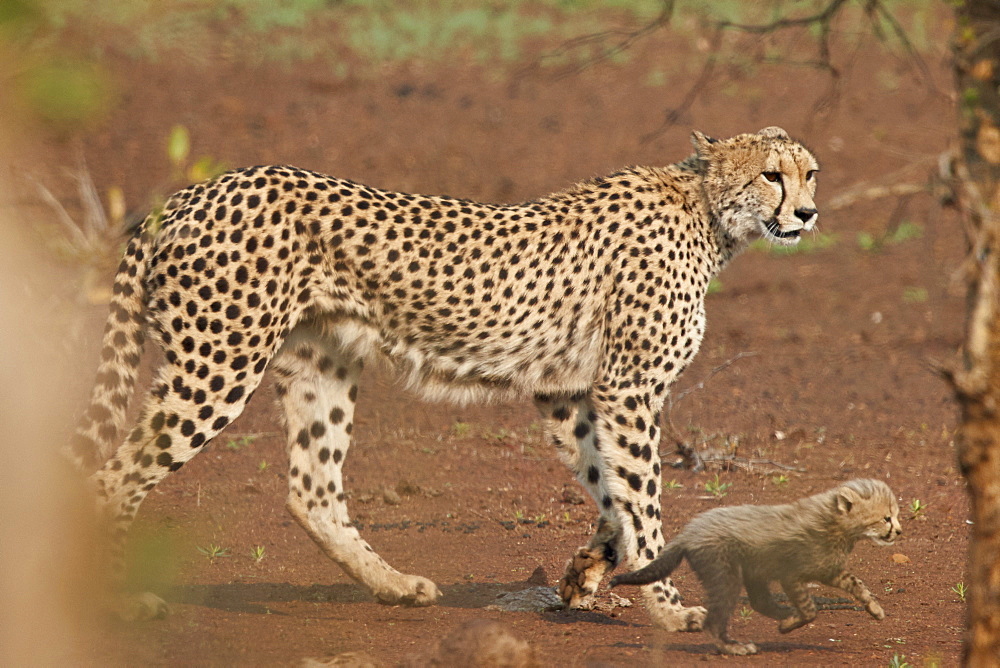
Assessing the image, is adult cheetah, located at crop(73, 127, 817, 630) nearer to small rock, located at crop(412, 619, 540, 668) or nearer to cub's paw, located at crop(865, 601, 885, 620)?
cub's paw, located at crop(865, 601, 885, 620)

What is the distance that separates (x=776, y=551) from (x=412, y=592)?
1.45 m

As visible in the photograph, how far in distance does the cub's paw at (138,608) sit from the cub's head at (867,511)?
2.40 meters

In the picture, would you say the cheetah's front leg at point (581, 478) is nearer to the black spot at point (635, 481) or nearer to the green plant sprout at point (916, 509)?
the black spot at point (635, 481)

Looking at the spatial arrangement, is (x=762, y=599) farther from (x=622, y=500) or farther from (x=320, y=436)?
(x=320, y=436)

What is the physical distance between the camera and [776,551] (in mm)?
4457

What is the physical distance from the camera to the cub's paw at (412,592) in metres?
5.09

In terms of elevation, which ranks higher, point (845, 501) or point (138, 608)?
point (845, 501)

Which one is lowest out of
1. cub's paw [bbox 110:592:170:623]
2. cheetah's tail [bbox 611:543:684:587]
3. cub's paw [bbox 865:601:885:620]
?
cub's paw [bbox 110:592:170:623]

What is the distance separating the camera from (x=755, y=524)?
450 centimetres

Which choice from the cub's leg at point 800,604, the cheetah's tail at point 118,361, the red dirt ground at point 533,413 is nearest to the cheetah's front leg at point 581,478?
the red dirt ground at point 533,413

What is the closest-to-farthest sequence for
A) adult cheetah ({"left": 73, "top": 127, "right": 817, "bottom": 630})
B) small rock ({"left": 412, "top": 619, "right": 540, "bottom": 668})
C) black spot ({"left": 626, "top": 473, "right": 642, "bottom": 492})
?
small rock ({"left": 412, "top": 619, "right": 540, "bottom": 668}), adult cheetah ({"left": 73, "top": 127, "right": 817, "bottom": 630}), black spot ({"left": 626, "top": 473, "right": 642, "bottom": 492})

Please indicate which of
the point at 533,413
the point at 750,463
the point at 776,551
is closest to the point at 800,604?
the point at 776,551

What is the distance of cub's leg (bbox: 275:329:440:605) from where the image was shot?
17.2 feet

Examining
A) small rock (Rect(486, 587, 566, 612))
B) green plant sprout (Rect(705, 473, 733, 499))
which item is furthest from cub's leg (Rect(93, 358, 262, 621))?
green plant sprout (Rect(705, 473, 733, 499))
